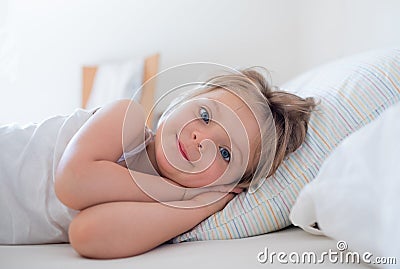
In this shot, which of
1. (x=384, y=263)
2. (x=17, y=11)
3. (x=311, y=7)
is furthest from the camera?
(x=17, y=11)

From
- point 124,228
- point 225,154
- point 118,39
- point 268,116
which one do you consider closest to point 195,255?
point 124,228

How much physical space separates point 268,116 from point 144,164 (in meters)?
0.26

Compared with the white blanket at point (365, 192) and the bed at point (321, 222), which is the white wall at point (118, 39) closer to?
the bed at point (321, 222)

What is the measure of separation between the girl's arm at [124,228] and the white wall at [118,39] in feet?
5.47

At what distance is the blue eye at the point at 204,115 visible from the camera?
3.01 feet

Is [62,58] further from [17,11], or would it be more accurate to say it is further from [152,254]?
[152,254]

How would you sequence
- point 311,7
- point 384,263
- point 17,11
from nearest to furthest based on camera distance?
point 384,263 → point 311,7 → point 17,11

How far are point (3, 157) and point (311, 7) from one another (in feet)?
5.35

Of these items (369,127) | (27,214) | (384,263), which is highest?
(369,127)

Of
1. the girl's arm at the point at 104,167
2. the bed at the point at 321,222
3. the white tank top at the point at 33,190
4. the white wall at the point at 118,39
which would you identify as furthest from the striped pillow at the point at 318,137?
the white wall at the point at 118,39

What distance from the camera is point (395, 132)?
67 centimetres

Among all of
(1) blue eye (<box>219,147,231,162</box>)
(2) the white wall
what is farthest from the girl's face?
(2) the white wall

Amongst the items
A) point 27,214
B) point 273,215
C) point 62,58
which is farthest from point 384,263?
point 62,58

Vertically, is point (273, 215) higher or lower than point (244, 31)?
lower
